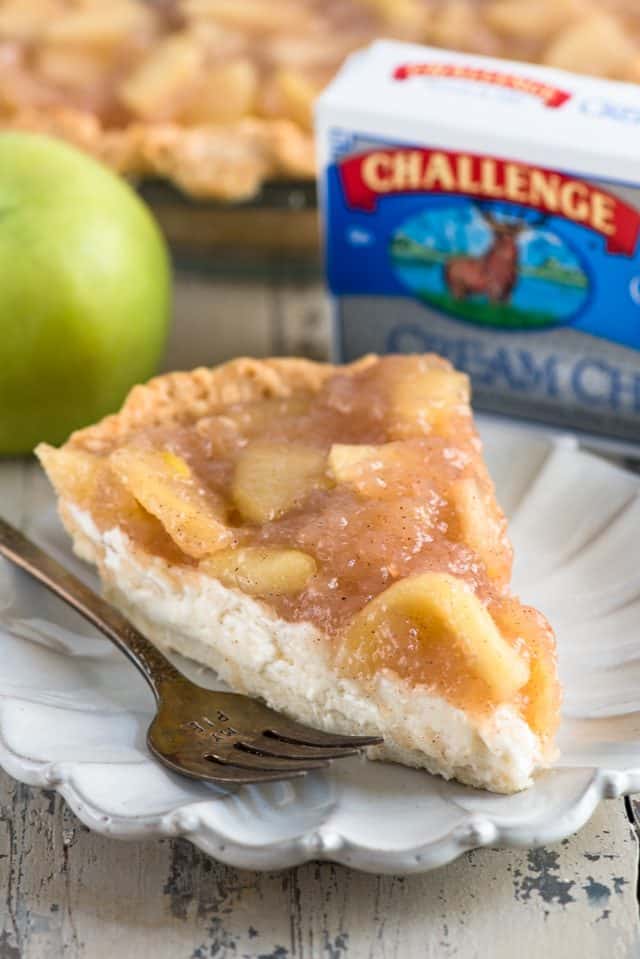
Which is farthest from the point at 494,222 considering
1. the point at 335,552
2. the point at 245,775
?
the point at 245,775

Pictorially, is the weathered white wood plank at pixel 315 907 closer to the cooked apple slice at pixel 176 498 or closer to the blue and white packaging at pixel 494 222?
the cooked apple slice at pixel 176 498

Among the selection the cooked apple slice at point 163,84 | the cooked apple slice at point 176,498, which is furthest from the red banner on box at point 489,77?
the cooked apple slice at point 176,498

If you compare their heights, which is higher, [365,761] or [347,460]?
[347,460]

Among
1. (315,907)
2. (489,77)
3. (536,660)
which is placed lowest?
(315,907)

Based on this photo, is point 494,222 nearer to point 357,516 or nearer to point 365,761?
point 357,516

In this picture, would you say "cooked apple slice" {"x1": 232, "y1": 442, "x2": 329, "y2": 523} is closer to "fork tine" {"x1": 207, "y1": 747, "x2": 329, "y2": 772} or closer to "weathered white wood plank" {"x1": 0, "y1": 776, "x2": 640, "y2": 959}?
"fork tine" {"x1": 207, "y1": 747, "x2": 329, "y2": 772}

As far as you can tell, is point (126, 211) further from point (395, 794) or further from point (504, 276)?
point (395, 794)

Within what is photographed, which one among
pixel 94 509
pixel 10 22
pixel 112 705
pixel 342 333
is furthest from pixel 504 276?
pixel 10 22

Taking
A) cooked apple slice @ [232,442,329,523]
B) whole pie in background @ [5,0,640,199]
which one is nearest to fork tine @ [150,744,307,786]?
cooked apple slice @ [232,442,329,523]
